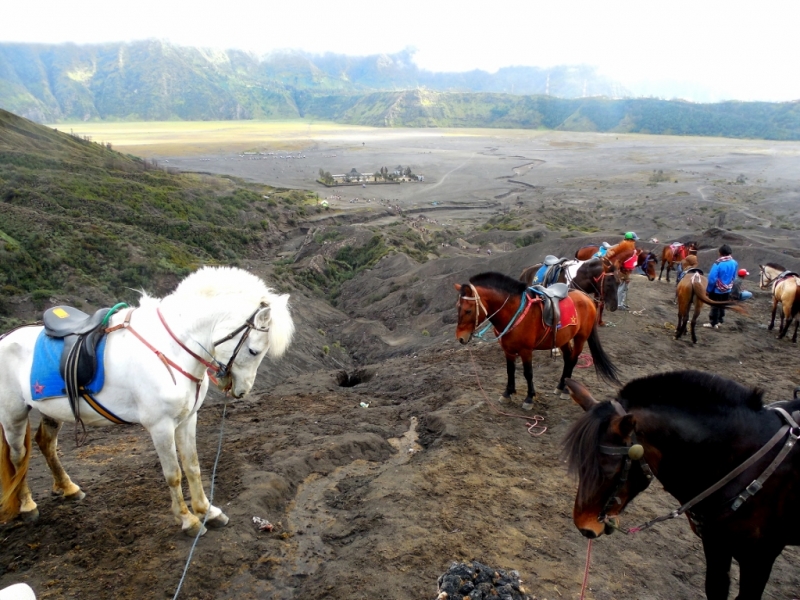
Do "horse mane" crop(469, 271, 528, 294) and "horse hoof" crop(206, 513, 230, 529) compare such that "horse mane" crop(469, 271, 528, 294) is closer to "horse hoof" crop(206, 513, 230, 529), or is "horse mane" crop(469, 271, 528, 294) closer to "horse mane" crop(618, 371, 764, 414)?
"horse mane" crop(618, 371, 764, 414)

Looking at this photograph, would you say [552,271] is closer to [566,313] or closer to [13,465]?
[566,313]

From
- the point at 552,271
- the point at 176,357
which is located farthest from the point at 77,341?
the point at 552,271

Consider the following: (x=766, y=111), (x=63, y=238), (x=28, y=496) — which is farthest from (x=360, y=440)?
(x=766, y=111)

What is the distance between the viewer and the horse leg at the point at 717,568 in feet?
9.82

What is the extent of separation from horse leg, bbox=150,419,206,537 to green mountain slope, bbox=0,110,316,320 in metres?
10.0

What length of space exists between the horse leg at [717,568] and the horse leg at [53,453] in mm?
5740

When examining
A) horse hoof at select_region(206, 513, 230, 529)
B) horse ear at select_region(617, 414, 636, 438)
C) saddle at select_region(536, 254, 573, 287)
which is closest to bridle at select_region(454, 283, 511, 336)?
saddle at select_region(536, 254, 573, 287)

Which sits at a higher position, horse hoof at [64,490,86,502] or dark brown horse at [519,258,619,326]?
dark brown horse at [519,258,619,326]

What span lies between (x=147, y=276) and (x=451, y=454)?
15773 millimetres

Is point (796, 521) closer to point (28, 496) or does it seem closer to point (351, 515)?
point (351, 515)

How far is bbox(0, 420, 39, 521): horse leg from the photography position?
4.36 meters

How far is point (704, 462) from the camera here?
9.36 ft

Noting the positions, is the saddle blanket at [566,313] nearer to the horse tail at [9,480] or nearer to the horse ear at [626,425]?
the horse ear at [626,425]

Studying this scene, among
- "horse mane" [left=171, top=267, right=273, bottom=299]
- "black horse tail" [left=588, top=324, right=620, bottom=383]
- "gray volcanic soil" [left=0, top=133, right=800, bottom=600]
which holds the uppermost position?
"horse mane" [left=171, top=267, right=273, bottom=299]
